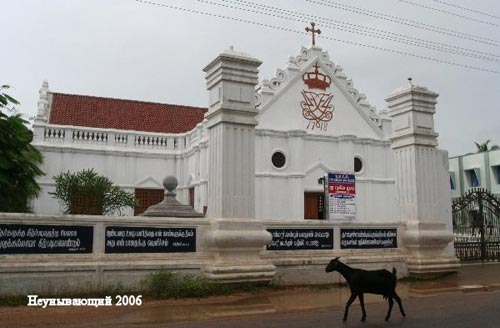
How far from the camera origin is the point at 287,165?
21.6m

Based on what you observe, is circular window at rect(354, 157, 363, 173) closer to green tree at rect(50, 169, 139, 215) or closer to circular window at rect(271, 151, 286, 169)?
circular window at rect(271, 151, 286, 169)

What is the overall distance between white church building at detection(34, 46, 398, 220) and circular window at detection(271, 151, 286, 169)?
0.14 ft

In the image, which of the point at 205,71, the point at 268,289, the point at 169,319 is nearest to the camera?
the point at 169,319

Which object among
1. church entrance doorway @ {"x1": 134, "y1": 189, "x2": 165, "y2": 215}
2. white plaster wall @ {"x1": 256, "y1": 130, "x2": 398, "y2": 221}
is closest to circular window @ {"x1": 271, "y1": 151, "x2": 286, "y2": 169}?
white plaster wall @ {"x1": 256, "y1": 130, "x2": 398, "y2": 221}

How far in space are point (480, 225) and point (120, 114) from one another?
1869 cm

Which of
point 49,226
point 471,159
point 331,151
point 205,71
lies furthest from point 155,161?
point 471,159

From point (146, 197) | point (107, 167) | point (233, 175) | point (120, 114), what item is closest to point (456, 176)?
point (146, 197)

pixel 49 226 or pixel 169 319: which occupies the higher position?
pixel 49 226

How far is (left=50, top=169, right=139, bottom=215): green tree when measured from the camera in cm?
1683

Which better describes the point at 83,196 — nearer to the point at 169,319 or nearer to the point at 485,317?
the point at 169,319

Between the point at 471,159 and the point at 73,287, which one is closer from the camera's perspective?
the point at 73,287

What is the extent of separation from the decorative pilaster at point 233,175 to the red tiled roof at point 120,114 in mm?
16820

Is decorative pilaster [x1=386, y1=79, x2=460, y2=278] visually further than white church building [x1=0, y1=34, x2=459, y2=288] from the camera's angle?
Yes

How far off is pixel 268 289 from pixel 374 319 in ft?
8.58
